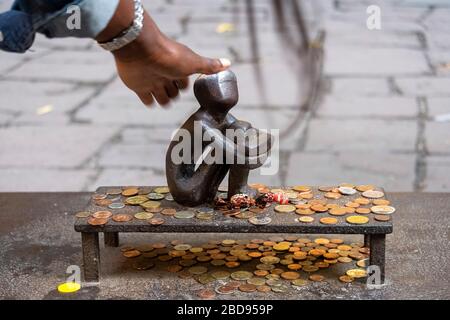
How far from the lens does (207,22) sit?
17.3 feet

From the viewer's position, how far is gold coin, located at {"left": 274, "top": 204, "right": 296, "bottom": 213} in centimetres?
179

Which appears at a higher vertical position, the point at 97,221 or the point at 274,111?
the point at 97,221

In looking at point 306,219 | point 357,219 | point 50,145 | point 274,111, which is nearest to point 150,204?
point 306,219

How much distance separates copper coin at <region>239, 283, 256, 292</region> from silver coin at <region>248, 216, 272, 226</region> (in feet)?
0.49

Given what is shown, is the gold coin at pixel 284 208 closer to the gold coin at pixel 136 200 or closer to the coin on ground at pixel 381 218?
the coin on ground at pixel 381 218

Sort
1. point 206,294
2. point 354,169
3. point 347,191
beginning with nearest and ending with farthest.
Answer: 1. point 206,294
2. point 347,191
3. point 354,169

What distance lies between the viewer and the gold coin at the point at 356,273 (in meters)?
1.80

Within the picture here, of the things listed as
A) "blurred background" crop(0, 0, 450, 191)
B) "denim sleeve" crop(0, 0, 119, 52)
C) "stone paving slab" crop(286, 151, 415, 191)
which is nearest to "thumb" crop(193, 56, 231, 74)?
"denim sleeve" crop(0, 0, 119, 52)

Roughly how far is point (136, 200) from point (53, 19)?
0.65 metres

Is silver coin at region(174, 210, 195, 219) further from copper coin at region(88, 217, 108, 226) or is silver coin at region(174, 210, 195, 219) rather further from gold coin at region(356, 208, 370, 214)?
gold coin at region(356, 208, 370, 214)

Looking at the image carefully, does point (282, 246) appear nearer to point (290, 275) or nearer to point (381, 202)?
point (290, 275)

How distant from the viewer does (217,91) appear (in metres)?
1.78

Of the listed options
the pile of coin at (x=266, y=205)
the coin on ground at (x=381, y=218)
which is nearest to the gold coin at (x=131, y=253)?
the pile of coin at (x=266, y=205)
